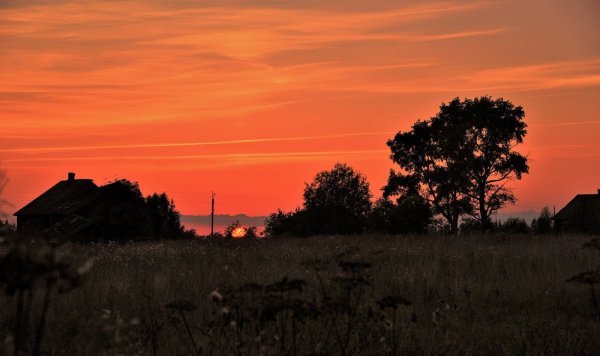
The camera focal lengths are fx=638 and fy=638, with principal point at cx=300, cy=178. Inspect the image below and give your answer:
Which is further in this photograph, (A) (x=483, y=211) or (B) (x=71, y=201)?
(B) (x=71, y=201)

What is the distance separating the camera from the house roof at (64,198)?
59353 millimetres

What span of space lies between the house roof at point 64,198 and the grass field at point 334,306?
151 ft

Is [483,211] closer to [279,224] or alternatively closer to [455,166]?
[455,166]

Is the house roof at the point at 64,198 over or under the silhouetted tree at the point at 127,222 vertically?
over

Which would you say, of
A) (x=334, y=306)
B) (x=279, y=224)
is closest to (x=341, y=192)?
(x=279, y=224)

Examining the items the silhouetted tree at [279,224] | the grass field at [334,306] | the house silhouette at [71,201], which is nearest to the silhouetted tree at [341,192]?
the silhouetted tree at [279,224]

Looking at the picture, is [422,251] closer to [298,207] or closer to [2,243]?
[2,243]

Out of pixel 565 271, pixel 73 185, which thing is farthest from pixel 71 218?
pixel 565 271

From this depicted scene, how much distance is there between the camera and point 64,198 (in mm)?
61250

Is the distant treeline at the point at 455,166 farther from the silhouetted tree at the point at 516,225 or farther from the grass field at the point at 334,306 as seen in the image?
the grass field at the point at 334,306

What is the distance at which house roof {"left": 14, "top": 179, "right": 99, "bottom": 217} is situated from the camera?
195 feet

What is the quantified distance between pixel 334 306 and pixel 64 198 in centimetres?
6127

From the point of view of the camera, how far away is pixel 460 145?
48.2m

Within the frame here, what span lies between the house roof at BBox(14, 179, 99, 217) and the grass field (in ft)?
151
